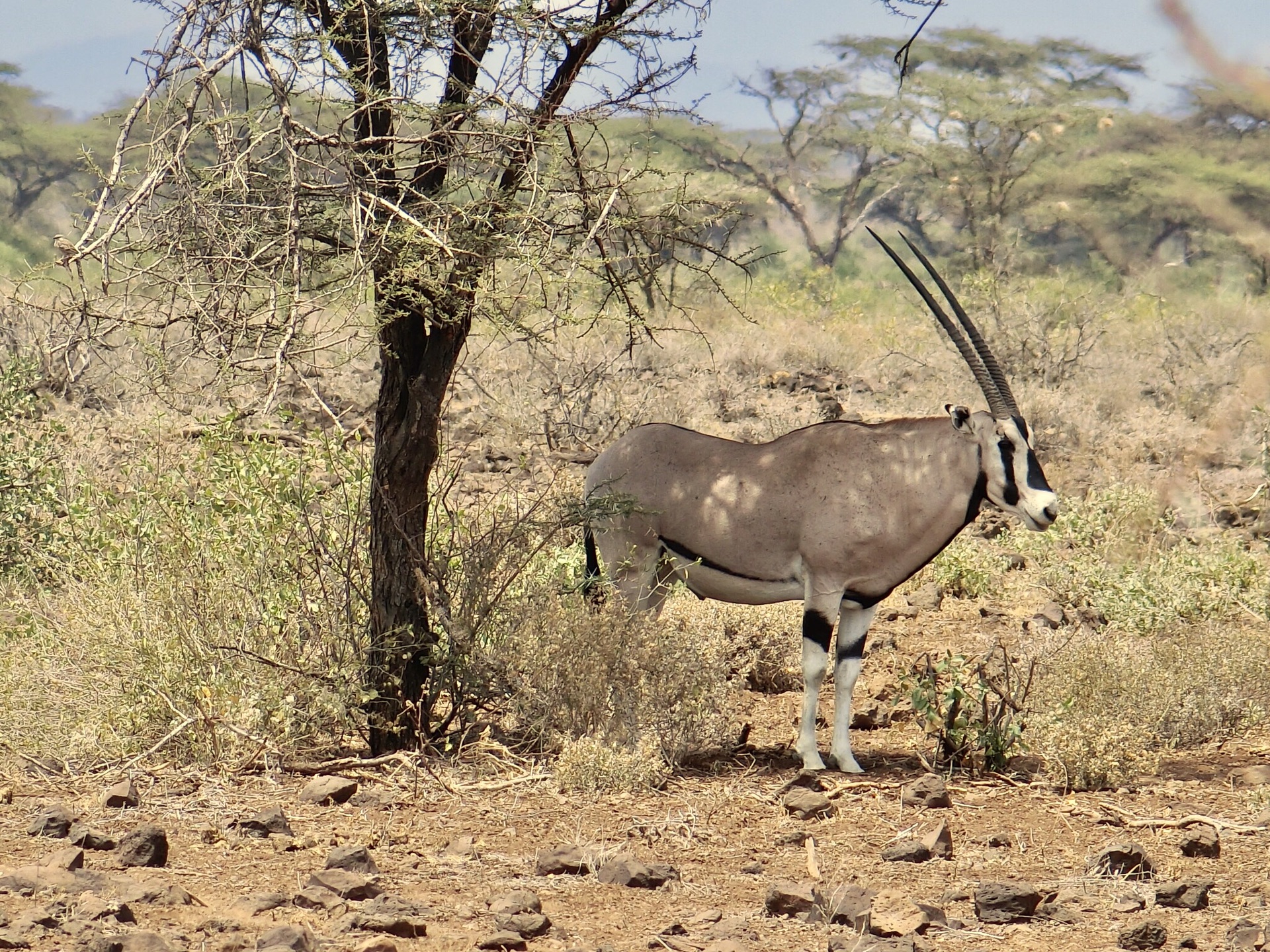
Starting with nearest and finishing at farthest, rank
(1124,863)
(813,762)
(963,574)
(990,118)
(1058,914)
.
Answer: (1058,914), (1124,863), (813,762), (963,574), (990,118)

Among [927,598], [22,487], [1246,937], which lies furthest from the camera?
[927,598]

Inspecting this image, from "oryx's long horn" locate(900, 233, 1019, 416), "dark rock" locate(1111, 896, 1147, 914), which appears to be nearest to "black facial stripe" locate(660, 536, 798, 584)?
"oryx's long horn" locate(900, 233, 1019, 416)

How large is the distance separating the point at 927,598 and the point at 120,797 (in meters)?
5.44

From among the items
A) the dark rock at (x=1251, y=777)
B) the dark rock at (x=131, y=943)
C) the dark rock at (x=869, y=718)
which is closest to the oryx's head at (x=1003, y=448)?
the dark rock at (x=1251, y=777)

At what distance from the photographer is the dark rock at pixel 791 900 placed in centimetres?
366

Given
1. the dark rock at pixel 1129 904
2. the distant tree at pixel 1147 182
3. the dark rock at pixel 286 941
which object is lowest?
the dark rock at pixel 1129 904

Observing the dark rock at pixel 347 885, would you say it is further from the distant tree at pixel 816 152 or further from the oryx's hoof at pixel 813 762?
the distant tree at pixel 816 152

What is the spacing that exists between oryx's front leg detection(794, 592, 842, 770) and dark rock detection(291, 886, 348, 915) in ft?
8.28

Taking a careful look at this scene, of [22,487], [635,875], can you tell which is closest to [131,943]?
[635,875]

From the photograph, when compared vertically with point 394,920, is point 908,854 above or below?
below

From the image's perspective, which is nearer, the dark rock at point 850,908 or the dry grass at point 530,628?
the dark rock at point 850,908

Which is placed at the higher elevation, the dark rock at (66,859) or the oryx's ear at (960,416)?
the oryx's ear at (960,416)

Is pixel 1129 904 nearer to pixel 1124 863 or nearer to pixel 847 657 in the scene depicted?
pixel 1124 863

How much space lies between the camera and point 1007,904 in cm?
371
